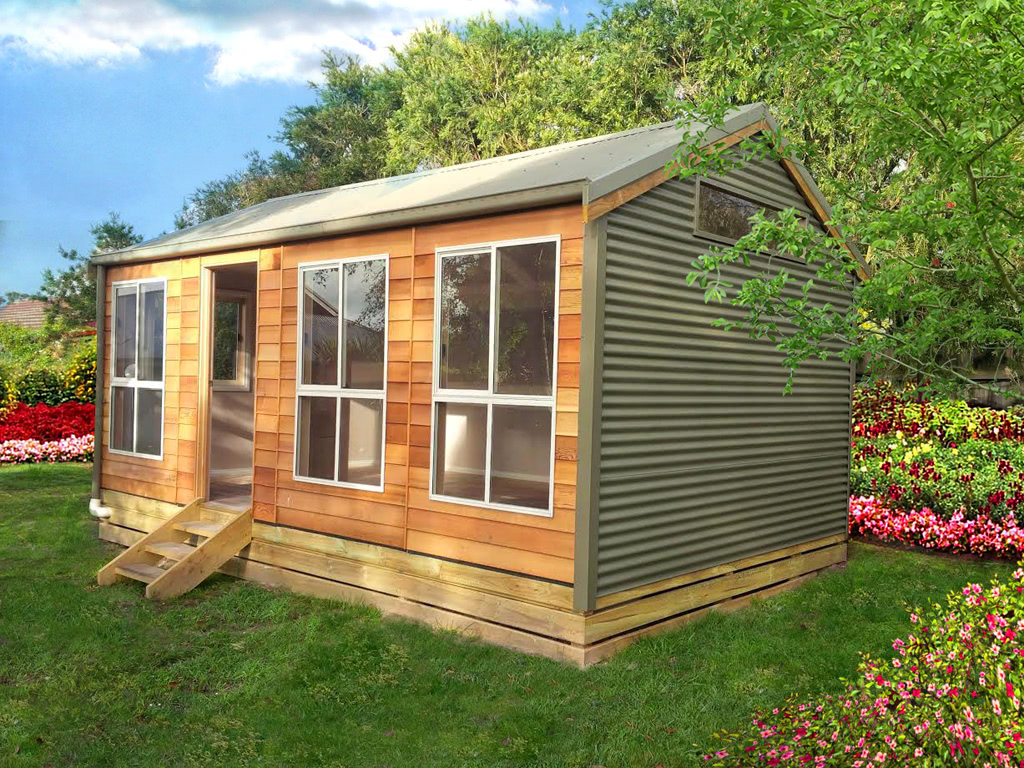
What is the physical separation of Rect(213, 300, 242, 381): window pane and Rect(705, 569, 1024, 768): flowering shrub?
708 cm

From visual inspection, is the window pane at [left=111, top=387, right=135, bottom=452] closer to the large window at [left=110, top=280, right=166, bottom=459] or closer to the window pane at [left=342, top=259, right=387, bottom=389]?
the large window at [left=110, top=280, right=166, bottom=459]

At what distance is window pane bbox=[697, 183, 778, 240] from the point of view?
20.4 feet

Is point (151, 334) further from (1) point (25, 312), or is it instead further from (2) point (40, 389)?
(1) point (25, 312)

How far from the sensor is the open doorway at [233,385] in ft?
29.8

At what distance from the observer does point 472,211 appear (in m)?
5.76

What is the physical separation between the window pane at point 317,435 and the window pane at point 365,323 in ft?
1.09

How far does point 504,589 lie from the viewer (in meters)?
5.68

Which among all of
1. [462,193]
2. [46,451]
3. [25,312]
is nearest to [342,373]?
[462,193]

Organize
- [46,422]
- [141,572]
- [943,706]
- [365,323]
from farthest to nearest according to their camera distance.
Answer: [46,422] → [141,572] → [365,323] → [943,706]

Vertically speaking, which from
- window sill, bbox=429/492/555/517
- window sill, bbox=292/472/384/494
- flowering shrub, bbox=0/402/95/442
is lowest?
flowering shrub, bbox=0/402/95/442

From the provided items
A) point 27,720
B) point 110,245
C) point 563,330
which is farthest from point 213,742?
point 110,245

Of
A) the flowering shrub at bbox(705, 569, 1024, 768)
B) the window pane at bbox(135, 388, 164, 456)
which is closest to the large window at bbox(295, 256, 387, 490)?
the window pane at bbox(135, 388, 164, 456)

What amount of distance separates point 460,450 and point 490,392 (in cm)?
49

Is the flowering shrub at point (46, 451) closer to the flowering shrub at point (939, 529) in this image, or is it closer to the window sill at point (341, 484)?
the window sill at point (341, 484)
